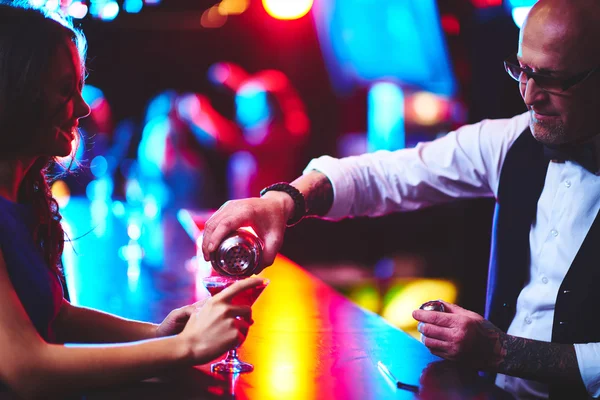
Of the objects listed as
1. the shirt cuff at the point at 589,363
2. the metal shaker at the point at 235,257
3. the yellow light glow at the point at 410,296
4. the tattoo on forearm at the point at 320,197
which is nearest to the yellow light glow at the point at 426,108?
the yellow light glow at the point at 410,296

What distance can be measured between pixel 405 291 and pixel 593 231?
4638mm

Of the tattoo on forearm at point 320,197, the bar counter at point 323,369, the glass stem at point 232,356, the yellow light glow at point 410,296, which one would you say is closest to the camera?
the bar counter at point 323,369

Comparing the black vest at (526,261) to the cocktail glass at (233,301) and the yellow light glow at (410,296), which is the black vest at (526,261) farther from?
the yellow light glow at (410,296)

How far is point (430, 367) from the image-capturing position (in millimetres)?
1517

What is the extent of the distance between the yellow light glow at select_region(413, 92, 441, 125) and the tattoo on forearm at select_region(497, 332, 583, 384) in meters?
8.06

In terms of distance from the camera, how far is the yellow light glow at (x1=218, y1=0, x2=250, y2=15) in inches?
458

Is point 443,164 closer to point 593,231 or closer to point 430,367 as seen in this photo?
point 593,231

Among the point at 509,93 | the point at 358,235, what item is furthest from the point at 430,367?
the point at 358,235

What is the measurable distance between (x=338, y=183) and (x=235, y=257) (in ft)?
2.92

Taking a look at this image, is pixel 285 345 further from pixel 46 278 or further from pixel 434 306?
pixel 46 278

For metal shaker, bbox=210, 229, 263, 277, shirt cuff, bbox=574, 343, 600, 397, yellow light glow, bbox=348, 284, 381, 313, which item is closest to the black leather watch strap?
metal shaker, bbox=210, 229, 263, 277

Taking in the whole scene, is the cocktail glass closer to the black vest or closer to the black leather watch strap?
the black leather watch strap

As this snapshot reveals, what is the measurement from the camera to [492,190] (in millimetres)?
2578

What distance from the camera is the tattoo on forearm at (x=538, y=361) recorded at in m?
1.77
